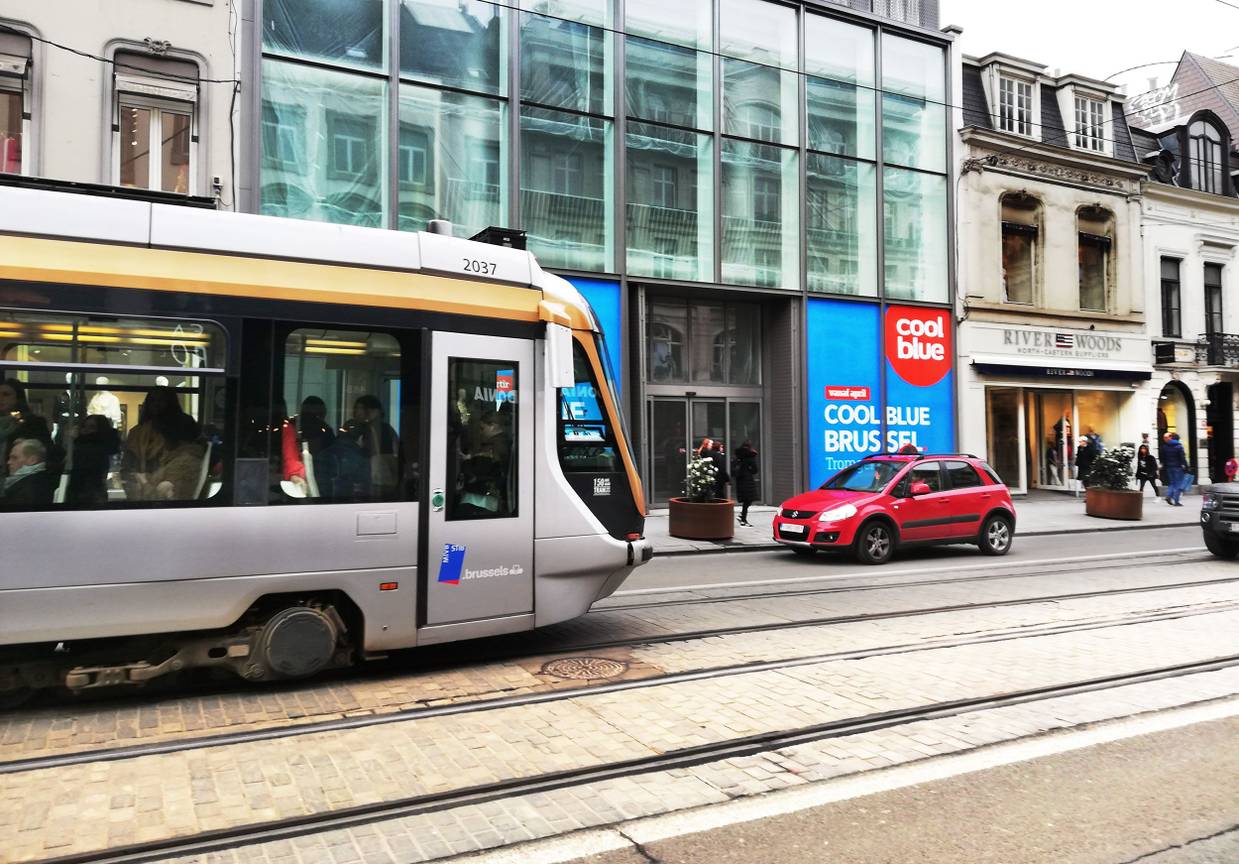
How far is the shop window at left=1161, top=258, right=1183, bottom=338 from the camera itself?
2747 centimetres

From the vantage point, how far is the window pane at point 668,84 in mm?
18625

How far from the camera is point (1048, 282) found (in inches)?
971

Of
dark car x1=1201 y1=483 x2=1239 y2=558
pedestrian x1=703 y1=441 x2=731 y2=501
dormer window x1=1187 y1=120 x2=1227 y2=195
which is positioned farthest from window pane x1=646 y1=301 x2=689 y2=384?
dormer window x1=1187 y1=120 x2=1227 y2=195

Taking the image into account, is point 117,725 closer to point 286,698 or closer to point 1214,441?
point 286,698

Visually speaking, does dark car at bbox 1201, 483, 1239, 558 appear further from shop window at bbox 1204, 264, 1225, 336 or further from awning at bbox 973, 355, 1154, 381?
shop window at bbox 1204, 264, 1225, 336

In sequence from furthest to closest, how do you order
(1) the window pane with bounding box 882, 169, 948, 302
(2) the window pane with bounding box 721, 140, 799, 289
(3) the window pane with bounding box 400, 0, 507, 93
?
(1) the window pane with bounding box 882, 169, 948, 302, (2) the window pane with bounding box 721, 140, 799, 289, (3) the window pane with bounding box 400, 0, 507, 93

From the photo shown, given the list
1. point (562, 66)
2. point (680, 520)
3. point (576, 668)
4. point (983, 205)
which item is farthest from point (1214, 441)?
point (576, 668)

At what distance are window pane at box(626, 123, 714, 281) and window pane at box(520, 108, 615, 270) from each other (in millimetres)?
616

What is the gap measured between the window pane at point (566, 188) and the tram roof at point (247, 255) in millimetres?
11178

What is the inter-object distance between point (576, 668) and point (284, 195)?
1189 centimetres

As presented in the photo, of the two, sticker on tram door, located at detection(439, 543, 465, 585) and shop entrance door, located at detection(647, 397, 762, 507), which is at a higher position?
shop entrance door, located at detection(647, 397, 762, 507)

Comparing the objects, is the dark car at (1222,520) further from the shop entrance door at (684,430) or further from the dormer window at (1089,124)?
the dormer window at (1089,124)

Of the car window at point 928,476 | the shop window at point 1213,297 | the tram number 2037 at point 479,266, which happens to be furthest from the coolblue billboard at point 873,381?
the tram number 2037 at point 479,266

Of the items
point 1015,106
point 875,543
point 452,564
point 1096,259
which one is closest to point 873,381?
point 875,543
